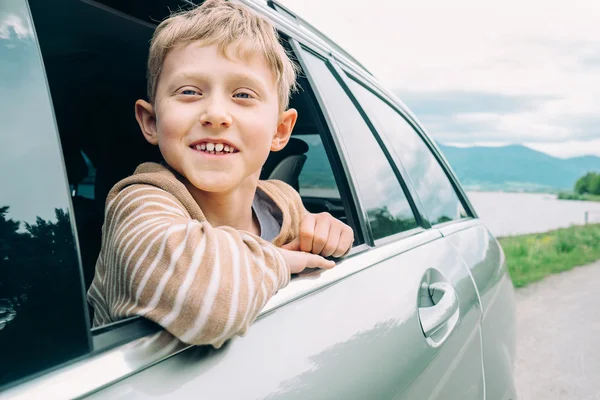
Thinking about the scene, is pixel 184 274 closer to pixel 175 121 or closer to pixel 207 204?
pixel 175 121

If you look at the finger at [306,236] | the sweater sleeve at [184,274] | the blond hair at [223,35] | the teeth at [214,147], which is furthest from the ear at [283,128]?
the sweater sleeve at [184,274]

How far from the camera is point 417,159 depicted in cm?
280

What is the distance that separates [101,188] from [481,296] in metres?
1.61

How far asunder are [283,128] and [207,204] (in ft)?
1.33

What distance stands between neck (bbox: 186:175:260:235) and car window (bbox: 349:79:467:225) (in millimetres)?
842

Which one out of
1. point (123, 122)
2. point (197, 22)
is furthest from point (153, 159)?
point (197, 22)

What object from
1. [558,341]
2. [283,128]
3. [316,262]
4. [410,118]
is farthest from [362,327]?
[558,341]

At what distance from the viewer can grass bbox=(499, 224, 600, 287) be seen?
794 centimetres

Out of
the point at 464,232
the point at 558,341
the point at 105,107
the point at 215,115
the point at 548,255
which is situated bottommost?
the point at 558,341

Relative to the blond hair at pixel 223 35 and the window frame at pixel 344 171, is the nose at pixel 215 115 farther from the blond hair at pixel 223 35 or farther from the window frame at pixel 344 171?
the window frame at pixel 344 171

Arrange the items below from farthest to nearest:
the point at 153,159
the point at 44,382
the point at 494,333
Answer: the point at 494,333, the point at 153,159, the point at 44,382

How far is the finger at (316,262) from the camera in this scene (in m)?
1.35

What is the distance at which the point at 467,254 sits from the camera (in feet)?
8.16

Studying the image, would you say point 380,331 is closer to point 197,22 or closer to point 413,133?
point 197,22
